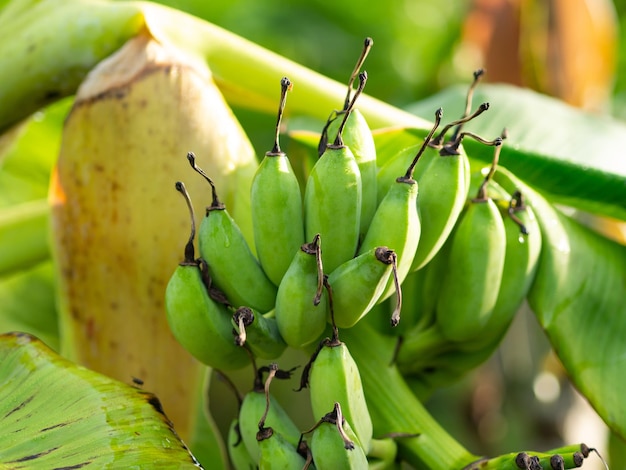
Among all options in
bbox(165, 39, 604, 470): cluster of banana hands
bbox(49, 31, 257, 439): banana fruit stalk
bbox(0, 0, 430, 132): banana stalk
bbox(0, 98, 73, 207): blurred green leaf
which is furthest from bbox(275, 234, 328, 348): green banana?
bbox(0, 98, 73, 207): blurred green leaf

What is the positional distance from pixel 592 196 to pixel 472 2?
122 cm

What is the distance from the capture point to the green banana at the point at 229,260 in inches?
26.0

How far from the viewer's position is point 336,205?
0.64 meters

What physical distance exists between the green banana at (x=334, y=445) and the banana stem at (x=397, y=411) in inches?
5.2

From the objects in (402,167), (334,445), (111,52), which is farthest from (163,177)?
(334,445)

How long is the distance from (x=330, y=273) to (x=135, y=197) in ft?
1.02

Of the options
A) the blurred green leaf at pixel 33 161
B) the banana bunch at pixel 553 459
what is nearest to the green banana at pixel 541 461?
the banana bunch at pixel 553 459

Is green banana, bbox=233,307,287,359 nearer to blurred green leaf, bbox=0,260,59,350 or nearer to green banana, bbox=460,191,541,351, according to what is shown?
green banana, bbox=460,191,541,351

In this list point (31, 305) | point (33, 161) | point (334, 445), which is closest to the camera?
point (334, 445)

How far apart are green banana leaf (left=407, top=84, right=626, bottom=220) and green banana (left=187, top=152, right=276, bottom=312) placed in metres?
0.30

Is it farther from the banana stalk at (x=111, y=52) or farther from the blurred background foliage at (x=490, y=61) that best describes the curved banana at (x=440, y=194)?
the blurred background foliage at (x=490, y=61)

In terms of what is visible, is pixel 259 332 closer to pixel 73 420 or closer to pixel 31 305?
pixel 73 420

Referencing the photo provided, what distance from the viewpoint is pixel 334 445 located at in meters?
0.59

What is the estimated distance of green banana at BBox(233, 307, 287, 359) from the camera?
1.99ft
